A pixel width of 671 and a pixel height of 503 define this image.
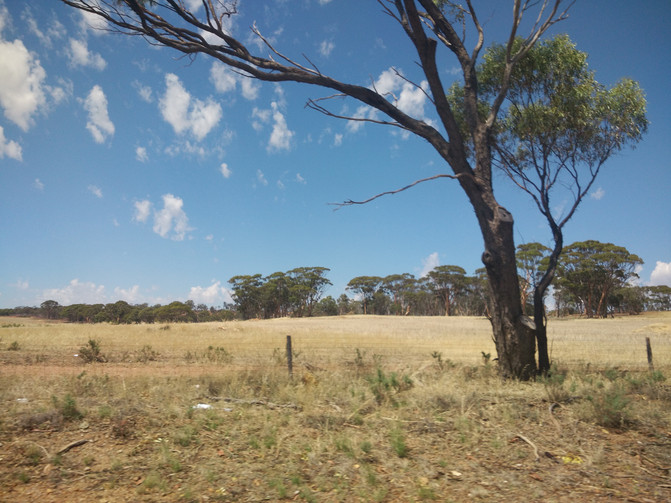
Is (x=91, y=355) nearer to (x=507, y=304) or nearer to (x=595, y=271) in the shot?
(x=507, y=304)

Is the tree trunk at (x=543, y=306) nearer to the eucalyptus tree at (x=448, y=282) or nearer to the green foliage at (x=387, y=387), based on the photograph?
the green foliage at (x=387, y=387)

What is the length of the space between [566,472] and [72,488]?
Result: 5.00 meters

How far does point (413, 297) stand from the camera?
91875 millimetres

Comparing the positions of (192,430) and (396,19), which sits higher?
(396,19)

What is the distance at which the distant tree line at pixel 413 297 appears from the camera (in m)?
58.8

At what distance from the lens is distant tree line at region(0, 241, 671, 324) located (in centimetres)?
5875

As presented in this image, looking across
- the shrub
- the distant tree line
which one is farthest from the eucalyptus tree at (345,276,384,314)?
the shrub

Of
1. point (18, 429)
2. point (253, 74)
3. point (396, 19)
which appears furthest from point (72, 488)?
point (396, 19)

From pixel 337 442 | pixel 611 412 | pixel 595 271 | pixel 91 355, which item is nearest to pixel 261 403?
pixel 337 442

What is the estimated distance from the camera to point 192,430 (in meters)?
5.40

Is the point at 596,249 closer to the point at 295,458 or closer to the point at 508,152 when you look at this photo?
the point at 508,152

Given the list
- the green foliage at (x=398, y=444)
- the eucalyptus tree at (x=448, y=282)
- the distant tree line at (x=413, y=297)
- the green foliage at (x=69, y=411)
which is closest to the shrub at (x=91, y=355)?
the green foliage at (x=69, y=411)

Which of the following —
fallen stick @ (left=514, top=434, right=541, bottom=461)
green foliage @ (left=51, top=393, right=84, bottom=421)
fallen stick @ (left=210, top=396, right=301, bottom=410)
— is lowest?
fallen stick @ (left=514, top=434, right=541, bottom=461)

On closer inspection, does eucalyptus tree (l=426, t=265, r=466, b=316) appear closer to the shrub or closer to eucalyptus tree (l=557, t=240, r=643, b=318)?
eucalyptus tree (l=557, t=240, r=643, b=318)
